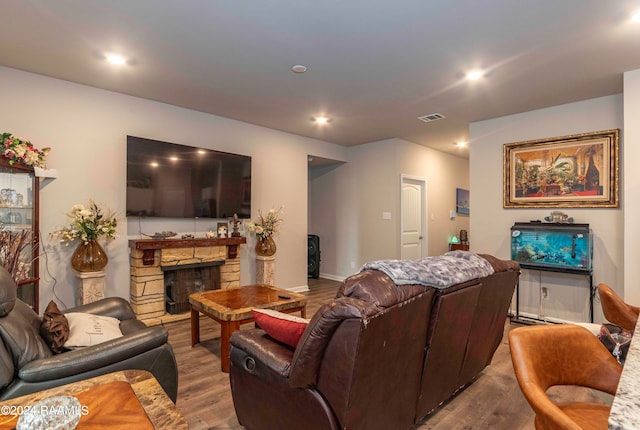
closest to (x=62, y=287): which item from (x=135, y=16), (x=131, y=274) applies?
(x=131, y=274)

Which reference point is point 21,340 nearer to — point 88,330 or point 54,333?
point 54,333

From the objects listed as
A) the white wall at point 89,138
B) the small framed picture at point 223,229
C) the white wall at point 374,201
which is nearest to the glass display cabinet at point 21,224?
the white wall at point 89,138

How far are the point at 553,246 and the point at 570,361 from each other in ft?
10.7

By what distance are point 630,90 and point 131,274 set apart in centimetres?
560

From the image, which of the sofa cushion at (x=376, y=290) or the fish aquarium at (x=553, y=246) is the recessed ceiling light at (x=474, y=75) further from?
the sofa cushion at (x=376, y=290)

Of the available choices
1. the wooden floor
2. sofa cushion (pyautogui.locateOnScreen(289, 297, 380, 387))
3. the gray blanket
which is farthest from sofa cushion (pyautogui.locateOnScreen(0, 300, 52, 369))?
the gray blanket

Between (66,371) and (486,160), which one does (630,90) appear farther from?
(66,371)

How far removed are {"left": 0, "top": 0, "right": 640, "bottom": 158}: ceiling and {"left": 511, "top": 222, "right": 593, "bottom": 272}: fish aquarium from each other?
1.53 metres

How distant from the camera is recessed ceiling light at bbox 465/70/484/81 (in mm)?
3254

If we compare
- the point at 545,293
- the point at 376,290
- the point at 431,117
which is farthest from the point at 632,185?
the point at 376,290

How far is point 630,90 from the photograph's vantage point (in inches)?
129

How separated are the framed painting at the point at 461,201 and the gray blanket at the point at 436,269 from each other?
223 inches

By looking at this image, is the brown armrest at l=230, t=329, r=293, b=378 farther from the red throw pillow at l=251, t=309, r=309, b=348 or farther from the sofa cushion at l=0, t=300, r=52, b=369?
the sofa cushion at l=0, t=300, r=52, b=369

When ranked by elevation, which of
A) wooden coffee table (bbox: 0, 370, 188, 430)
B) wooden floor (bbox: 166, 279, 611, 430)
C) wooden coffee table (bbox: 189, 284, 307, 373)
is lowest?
wooden floor (bbox: 166, 279, 611, 430)
